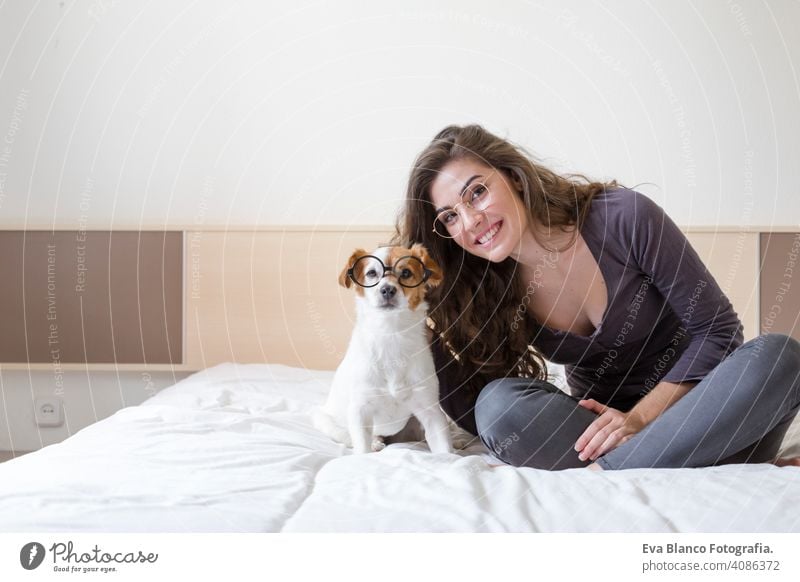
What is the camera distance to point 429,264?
133 cm

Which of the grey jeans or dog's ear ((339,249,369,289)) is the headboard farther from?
the grey jeans

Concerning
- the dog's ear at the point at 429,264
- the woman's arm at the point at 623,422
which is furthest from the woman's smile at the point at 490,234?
the woman's arm at the point at 623,422

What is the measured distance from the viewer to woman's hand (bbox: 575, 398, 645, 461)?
3.73 ft

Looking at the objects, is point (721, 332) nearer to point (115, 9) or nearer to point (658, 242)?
point (658, 242)

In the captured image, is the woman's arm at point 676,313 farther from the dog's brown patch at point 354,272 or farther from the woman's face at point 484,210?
the dog's brown patch at point 354,272

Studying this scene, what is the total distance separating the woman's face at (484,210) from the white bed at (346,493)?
0.40 meters

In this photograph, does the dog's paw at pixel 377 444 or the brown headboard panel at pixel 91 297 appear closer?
the dog's paw at pixel 377 444

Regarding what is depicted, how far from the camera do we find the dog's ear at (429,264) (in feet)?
4.30

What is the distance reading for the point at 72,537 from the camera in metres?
0.80

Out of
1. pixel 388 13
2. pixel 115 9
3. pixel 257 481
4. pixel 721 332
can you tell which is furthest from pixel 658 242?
pixel 115 9

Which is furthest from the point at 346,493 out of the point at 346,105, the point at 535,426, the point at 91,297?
the point at 91,297

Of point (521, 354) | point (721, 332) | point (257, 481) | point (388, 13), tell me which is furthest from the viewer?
point (388, 13)

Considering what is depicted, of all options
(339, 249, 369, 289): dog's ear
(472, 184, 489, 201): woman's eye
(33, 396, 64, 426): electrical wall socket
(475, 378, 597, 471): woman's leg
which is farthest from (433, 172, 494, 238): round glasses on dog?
(33, 396, 64, 426): electrical wall socket

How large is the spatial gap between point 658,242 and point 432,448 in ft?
1.77
